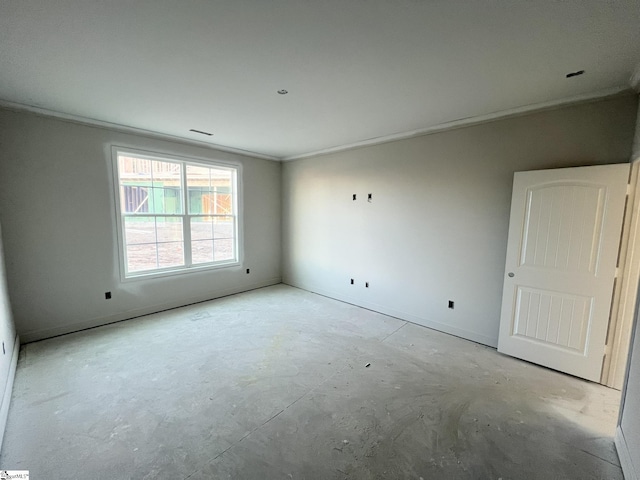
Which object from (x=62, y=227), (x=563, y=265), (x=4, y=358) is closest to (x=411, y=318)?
(x=563, y=265)

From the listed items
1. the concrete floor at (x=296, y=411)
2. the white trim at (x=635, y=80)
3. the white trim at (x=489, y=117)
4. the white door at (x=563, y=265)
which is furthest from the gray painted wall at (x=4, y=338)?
the white trim at (x=635, y=80)

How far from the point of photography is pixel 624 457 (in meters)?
1.60

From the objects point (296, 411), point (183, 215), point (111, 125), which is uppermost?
point (111, 125)

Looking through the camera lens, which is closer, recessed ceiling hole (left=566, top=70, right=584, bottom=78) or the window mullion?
recessed ceiling hole (left=566, top=70, right=584, bottom=78)

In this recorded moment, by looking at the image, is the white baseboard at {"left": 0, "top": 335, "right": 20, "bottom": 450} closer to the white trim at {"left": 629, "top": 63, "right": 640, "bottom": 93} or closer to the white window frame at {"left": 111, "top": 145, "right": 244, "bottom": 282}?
the white window frame at {"left": 111, "top": 145, "right": 244, "bottom": 282}

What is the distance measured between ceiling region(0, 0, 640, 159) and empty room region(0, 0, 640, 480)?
2 cm

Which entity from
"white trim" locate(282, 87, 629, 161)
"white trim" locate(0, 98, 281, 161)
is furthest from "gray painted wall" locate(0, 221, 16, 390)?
"white trim" locate(282, 87, 629, 161)

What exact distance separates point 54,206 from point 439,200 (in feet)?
14.8

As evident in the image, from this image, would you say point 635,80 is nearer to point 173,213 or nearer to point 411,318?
point 411,318

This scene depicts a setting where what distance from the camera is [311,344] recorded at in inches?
121

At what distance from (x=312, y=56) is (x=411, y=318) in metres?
3.26

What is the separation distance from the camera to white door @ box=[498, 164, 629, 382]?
2.31m

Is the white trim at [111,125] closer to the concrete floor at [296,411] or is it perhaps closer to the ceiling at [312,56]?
the ceiling at [312,56]

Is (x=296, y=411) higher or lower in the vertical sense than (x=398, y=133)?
lower
